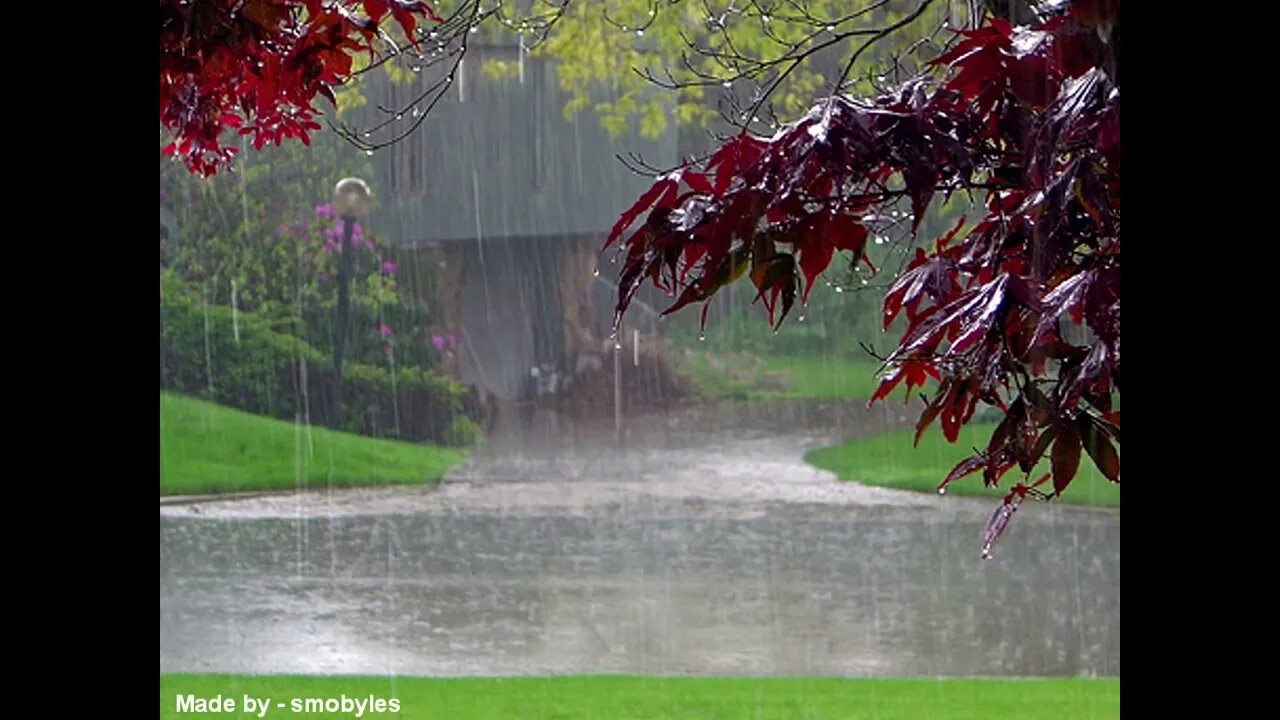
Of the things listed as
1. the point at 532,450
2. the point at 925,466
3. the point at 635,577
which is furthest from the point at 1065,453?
the point at 532,450

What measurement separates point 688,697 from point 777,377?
9.97 meters

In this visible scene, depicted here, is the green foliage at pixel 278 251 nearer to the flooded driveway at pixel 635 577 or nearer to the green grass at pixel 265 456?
the green grass at pixel 265 456

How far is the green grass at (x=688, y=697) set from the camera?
4.70 meters

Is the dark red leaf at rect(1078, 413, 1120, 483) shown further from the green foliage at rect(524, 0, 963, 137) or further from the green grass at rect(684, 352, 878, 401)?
the green grass at rect(684, 352, 878, 401)

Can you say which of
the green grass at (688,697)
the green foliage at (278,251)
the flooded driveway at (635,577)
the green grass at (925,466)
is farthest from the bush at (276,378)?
the green grass at (688,697)

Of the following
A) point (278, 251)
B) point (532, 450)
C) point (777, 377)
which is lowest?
point (532, 450)

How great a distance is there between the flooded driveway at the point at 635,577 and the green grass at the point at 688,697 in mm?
548

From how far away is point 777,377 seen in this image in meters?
14.8

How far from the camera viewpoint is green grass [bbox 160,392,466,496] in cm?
1091

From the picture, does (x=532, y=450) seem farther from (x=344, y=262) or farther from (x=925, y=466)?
(x=925, y=466)

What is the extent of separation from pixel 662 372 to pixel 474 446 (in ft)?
8.36

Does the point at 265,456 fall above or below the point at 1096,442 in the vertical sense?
below

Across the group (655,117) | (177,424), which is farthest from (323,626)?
(177,424)
